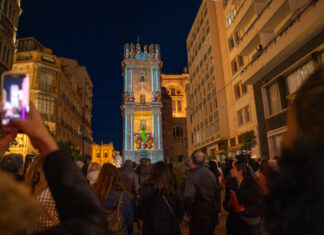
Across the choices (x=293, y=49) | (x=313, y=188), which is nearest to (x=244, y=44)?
(x=293, y=49)

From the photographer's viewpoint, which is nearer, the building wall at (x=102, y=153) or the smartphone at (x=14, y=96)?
the smartphone at (x=14, y=96)

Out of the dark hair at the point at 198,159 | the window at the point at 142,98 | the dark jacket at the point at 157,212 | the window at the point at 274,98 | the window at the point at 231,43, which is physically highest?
the window at the point at 142,98

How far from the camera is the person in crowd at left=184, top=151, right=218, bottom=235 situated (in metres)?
4.04

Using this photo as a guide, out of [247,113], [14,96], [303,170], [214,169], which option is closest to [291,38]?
[214,169]

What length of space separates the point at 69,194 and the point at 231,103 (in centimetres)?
2520

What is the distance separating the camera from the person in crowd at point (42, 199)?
1.83 metres

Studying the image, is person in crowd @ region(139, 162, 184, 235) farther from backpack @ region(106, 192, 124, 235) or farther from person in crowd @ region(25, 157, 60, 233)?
→ person in crowd @ region(25, 157, 60, 233)

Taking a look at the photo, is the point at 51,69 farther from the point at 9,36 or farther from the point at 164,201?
the point at 164,201

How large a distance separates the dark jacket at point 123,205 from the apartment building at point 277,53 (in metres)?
8.19

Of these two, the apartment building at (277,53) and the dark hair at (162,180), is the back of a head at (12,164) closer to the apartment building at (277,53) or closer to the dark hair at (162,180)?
the dark hair at (162,180)

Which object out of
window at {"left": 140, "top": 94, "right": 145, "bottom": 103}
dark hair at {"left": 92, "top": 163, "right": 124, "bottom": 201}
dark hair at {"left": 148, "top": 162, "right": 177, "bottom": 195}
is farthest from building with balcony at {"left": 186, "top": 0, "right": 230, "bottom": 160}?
dark hair at {"left": 92, "top": 163, "right": 124, "bottom": 201}

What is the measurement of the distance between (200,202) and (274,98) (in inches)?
513

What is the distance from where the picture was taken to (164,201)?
145 inches

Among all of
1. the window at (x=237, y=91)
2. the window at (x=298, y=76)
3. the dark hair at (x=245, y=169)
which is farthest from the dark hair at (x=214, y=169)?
the window at (x=237, y=91)
